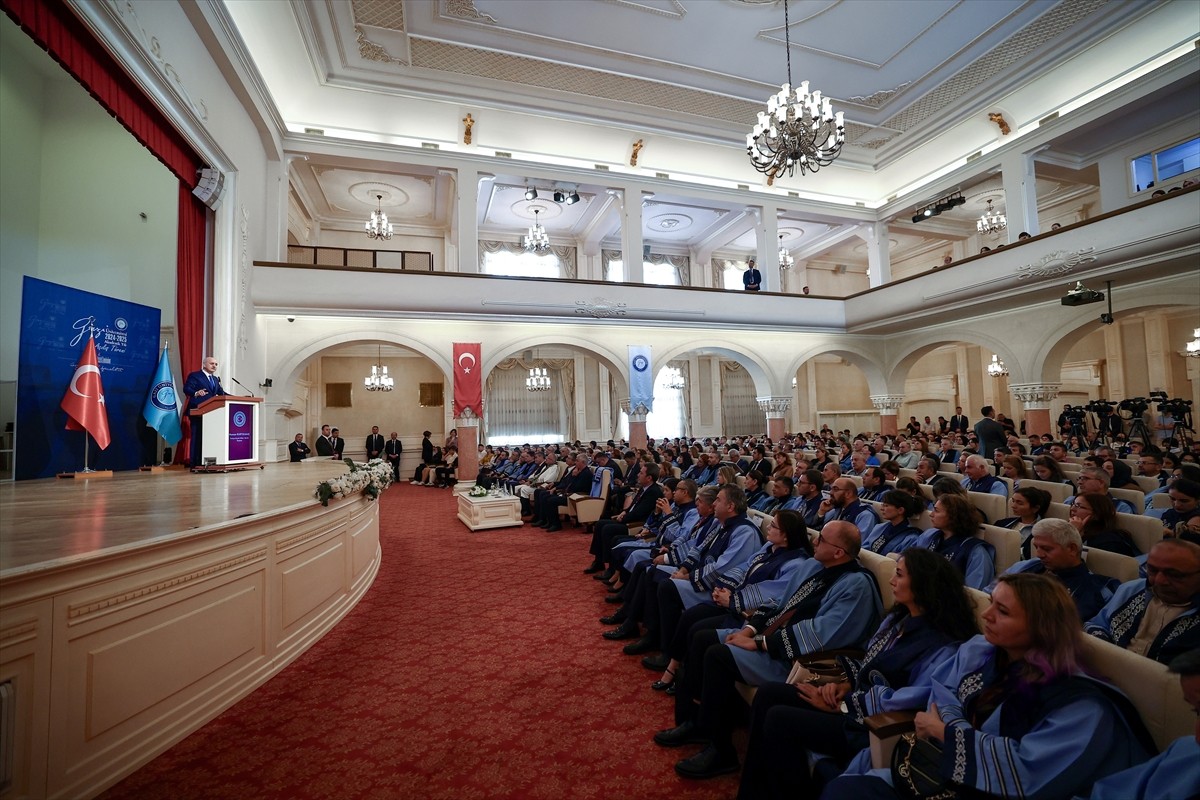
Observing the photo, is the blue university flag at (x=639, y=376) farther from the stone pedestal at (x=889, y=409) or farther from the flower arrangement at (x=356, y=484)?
the flower arrangement at (x=356, y=484)

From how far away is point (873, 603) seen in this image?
2.22 metres

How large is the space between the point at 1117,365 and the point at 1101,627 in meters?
14.6

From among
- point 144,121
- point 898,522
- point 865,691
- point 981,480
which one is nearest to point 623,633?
point 898,522

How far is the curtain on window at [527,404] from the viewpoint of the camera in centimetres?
1498

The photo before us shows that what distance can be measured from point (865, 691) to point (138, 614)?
2.78 metres

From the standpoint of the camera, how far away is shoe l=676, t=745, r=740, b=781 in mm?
2121

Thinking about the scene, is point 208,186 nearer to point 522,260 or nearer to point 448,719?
point 448,719

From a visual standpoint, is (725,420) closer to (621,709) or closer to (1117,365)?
(1117,365)

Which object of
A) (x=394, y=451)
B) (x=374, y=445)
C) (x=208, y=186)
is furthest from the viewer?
(x=394, y=451)

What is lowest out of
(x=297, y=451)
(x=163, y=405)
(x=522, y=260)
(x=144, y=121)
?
(x=297, y=451)

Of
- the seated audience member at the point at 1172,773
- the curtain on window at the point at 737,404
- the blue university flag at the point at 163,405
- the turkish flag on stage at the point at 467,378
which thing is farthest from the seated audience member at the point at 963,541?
the curtain on window at the point at 737,404

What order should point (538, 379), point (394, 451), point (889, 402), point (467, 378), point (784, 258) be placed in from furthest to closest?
point (784, 258), point (538, 379), point (394, 451), point (889, 402), point (467, 378)

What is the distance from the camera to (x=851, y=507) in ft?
12.0

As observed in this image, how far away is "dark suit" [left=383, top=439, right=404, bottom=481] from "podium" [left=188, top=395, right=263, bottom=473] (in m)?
7.01
